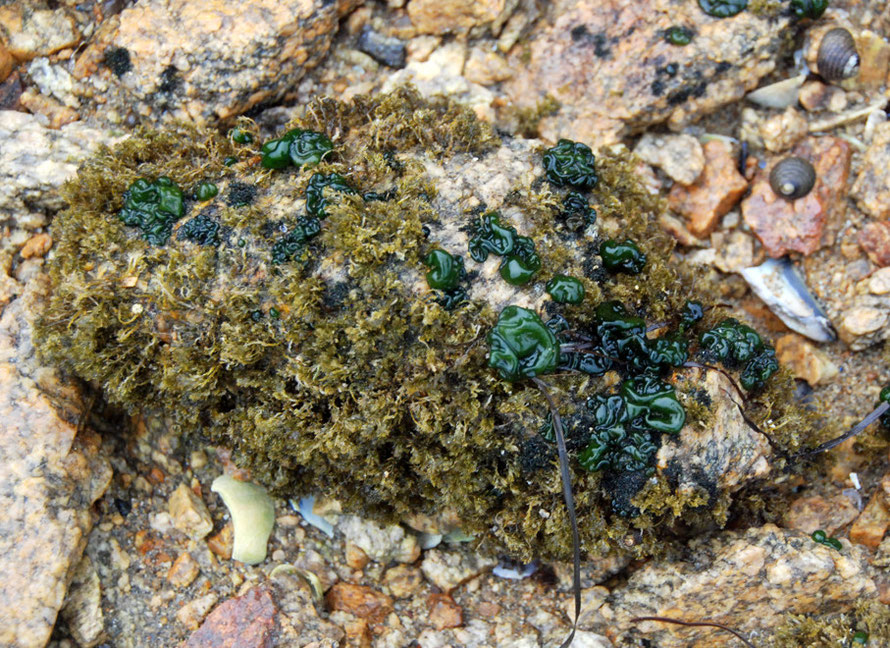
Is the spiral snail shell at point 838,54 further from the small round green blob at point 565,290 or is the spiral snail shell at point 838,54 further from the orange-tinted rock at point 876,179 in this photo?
the small round green blob at point 565,290

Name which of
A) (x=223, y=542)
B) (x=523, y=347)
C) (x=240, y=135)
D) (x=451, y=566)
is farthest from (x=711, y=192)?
(x=223, y=542)

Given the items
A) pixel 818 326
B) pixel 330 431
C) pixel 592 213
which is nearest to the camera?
pixel 330 431

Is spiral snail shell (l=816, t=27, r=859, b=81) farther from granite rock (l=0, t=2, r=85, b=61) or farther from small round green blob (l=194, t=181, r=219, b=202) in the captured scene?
granite rock (l=0, t=2, r=85, b=61)

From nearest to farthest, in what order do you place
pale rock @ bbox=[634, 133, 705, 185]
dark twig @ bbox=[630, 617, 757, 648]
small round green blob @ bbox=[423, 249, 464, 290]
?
small round green blob @ bbox=[423, 249, 464, 290] → dark twig @ bbox=[630, 617, 757, 648] → pale rock @ bbox=[634, 133, 705, 185]

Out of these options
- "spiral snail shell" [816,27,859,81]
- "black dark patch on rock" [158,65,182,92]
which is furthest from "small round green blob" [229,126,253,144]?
"spiral snail shell" [816,27,859,81]

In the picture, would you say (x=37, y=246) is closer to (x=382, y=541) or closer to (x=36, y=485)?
(x=36, y=485)

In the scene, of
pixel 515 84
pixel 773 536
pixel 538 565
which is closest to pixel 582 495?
pixel 538 565

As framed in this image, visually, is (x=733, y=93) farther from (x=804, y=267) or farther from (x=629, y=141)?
(x=804, y=267)
